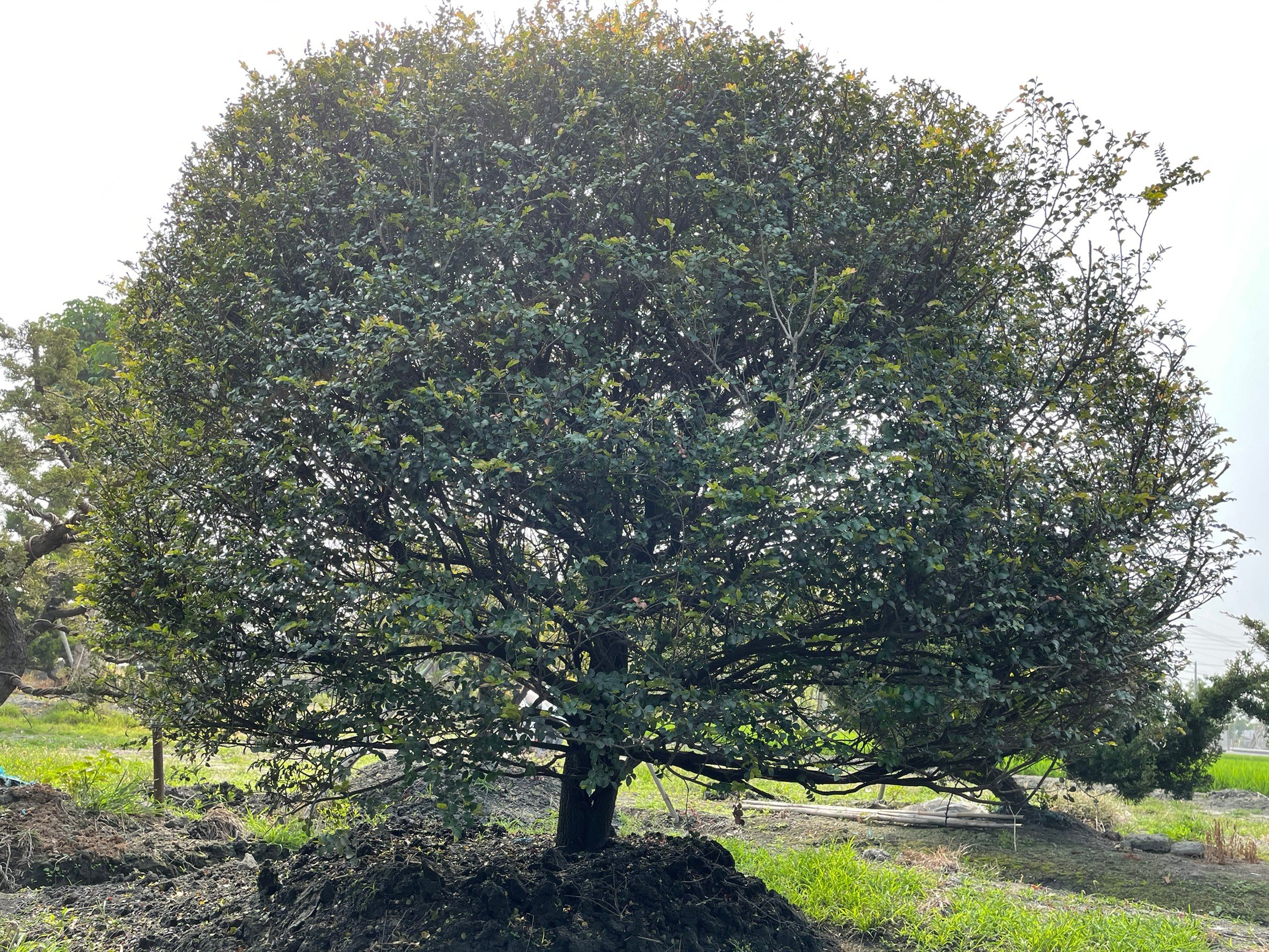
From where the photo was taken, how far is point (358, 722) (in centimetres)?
517

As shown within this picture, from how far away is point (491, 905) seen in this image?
5.67m

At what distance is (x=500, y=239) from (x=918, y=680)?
3.77 m

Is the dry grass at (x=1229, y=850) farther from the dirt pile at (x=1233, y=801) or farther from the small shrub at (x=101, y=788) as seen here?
the small shrub at (x=101, y=788)

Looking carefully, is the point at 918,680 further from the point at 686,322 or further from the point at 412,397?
the point at 412,397

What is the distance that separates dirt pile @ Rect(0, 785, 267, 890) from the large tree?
3.28 meters

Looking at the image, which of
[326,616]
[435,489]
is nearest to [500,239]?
[435,489]

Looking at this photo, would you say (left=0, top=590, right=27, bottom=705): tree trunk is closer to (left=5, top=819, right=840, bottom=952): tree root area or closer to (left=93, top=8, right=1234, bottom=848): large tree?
(left=5, top=819, right=840, bottom=952): tree root area

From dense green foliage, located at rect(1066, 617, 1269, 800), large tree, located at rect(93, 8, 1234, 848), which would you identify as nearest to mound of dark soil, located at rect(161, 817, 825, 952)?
large tree, located at rect(93, 8, 1234, 848)

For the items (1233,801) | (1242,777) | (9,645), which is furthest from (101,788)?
(1242,777)

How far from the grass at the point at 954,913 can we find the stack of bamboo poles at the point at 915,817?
342 cm

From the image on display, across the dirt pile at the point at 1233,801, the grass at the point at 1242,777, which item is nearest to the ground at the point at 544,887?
the dirt pile at the point at 1233,801

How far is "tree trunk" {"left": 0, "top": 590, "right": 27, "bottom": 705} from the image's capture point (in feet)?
42.5

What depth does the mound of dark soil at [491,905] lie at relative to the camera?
5.50 m

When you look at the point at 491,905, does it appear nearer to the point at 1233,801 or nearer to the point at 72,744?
the point at 72,744
